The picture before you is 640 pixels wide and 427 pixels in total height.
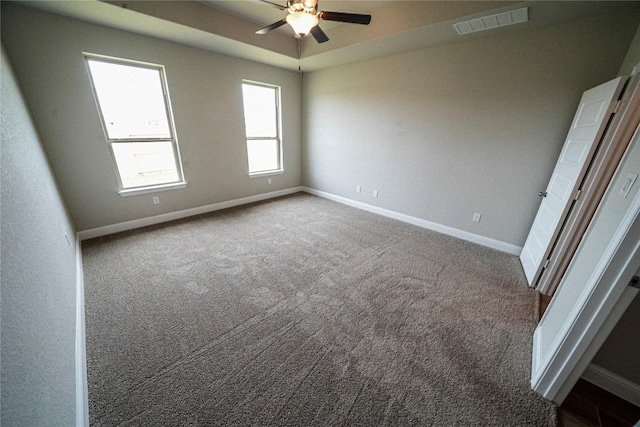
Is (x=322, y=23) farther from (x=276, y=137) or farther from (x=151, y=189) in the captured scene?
(x=151, y=189)

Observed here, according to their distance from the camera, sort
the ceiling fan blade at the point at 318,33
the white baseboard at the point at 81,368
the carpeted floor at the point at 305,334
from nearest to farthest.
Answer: the white baseboard at the point at 81,368 < the carpeted floor at the point at 305,334 < the ceiling fan blade at the point at 318,33

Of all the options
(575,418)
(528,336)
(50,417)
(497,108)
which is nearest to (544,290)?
(528,336)

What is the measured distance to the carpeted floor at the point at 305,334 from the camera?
4.13 ft

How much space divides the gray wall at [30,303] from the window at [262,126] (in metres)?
2.85

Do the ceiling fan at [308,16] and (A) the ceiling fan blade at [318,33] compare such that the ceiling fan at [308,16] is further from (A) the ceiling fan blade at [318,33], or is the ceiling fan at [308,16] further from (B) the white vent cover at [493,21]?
(B) the white vent cover at [493,21]

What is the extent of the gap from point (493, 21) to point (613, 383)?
10.1ft

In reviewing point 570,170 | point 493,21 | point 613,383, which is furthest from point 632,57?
point 613,383

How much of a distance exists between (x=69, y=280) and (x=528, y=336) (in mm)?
3568

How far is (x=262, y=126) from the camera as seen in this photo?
4438 millimetres

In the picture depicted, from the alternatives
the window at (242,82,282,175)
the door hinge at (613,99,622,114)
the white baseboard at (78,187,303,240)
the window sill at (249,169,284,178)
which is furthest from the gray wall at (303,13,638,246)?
the white baseboard at (78,187,303,240)

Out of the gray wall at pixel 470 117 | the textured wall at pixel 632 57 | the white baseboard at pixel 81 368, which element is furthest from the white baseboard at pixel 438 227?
the white baseboard at pixel 81 368

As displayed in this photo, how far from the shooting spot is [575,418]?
1242 millimetres

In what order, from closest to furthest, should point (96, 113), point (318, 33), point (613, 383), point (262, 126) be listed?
point (613, 383) → point (318, 33) → point (96, 113) → point (262, 126)

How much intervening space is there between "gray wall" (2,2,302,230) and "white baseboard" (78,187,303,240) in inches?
2.6
